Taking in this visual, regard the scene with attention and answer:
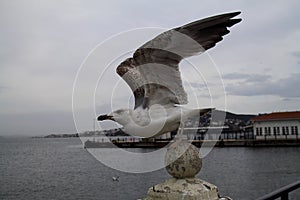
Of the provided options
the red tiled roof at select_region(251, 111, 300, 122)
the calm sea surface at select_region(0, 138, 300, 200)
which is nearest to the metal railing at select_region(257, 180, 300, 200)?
the calm sea surface at select_region(0, 138, 300, 200)

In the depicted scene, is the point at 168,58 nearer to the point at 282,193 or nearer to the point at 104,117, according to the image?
the point at 104,117

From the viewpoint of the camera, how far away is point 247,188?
31.2 m

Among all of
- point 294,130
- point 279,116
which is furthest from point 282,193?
point 294,130

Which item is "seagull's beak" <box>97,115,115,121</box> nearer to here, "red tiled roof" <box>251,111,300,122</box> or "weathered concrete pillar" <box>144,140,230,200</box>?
"weathered concrete pillar" <box>144,140,230,200</box>

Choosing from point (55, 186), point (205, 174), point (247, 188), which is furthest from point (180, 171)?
point (205, 174)

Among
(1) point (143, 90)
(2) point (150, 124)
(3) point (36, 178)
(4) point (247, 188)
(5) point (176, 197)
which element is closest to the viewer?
(5) point (176, 197)

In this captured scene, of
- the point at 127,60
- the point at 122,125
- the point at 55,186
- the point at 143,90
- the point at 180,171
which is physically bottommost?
the point at 55,186

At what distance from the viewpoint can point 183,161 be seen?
2914mm

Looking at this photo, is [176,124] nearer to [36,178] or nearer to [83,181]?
[83,181]

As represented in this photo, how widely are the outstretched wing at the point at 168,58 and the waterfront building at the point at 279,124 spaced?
6522 centimetres

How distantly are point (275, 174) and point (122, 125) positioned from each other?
38.9 meters

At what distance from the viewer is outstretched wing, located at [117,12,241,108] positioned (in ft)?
11.4

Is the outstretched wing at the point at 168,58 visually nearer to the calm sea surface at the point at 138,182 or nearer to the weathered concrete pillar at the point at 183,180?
the weathered concrete pillar at the point at 183,180

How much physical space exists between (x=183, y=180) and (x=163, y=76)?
1.20 metres
